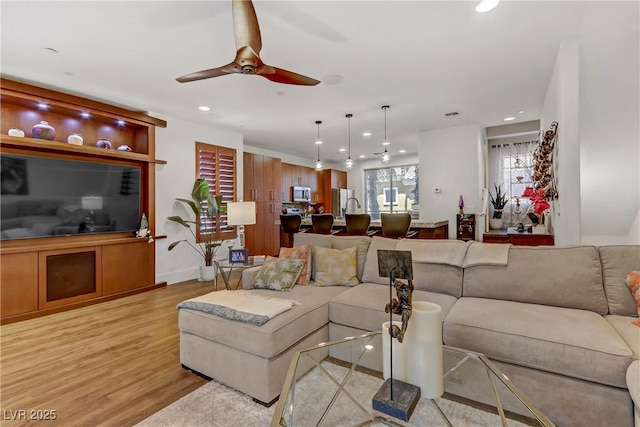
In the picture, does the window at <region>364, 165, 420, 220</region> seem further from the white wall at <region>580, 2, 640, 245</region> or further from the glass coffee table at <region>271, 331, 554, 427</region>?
the glass coffee table at <region>271, 331, 554, 427</region>

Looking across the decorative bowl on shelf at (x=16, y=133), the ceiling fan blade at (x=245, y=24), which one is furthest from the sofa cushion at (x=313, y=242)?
the decorative bowl on shelf at (x=16, y=133)

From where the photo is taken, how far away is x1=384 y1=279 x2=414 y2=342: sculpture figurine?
1170 millimetres

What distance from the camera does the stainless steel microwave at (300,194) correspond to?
7.73 m

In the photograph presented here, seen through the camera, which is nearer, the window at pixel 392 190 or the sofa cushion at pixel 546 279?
the sofa cushion at pixel 546 279

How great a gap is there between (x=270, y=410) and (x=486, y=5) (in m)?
3.13

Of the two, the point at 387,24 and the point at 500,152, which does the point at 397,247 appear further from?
the point at 500,152

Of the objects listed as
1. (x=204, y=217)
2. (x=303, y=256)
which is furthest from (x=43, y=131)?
(x=303, y=256)

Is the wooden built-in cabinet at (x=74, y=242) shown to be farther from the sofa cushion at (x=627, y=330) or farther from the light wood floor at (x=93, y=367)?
the sofa cushion at (x=627, y=330)

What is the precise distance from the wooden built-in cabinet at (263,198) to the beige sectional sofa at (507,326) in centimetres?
389

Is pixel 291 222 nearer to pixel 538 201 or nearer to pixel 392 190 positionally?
pixel 538 201

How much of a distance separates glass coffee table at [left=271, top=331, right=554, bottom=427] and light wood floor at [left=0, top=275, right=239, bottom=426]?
0.98 meters

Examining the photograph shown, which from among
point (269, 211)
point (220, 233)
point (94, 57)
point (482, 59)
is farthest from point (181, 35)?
point (269, 211)

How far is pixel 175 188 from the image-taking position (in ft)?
15.8

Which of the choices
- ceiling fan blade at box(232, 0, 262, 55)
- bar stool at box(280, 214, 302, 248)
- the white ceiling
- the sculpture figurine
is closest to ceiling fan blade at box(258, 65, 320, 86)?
ceiling fan blade at box(232, 0, 262, 55)
